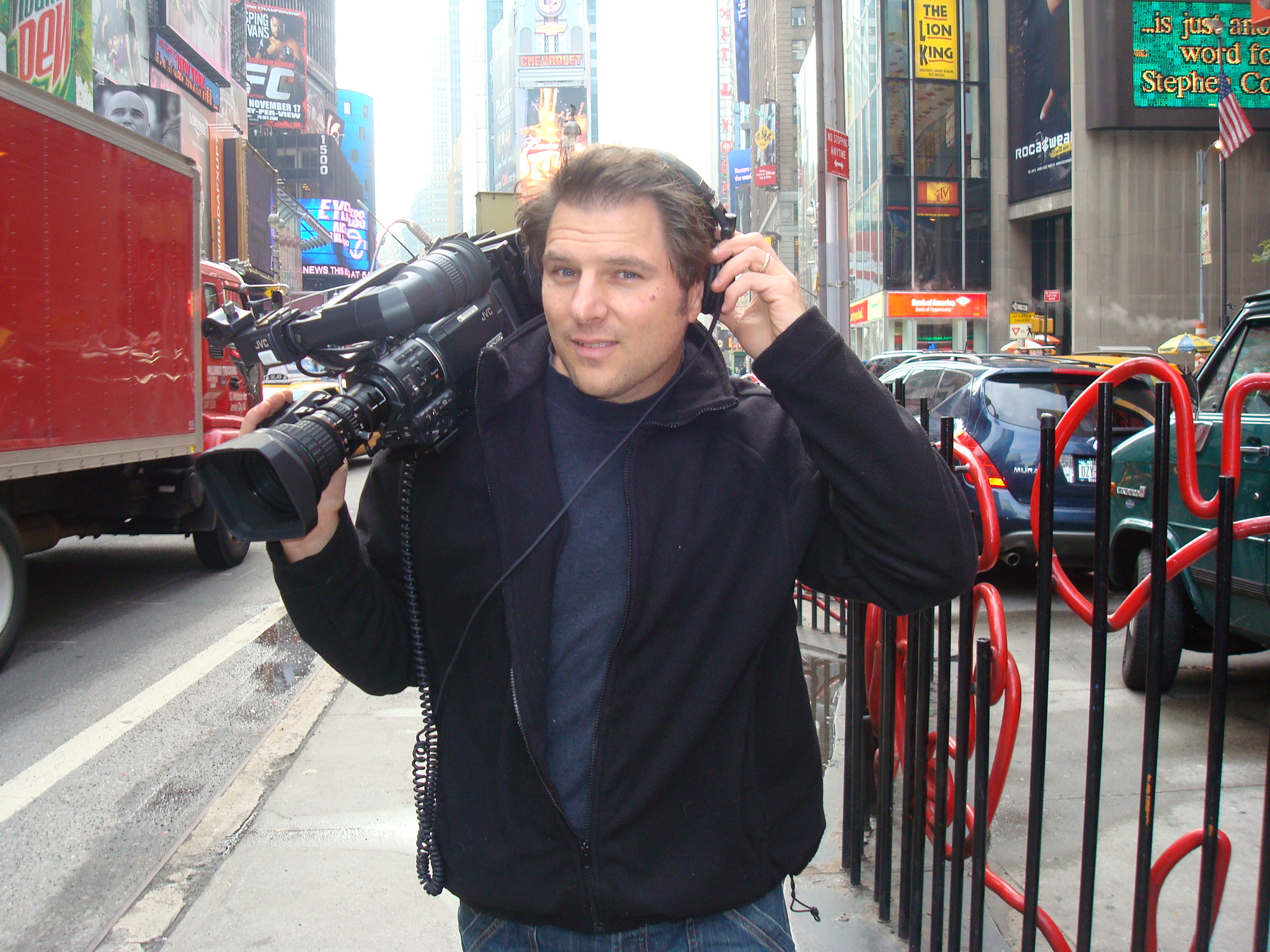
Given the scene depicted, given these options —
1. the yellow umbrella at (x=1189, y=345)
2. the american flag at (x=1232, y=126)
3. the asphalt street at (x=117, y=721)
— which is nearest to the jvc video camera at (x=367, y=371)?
the asphalt street at (x=117, y=721)

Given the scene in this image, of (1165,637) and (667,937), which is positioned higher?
(667,937)

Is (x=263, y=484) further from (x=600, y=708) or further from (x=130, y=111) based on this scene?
(x=130, y=111)

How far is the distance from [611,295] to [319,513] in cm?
58

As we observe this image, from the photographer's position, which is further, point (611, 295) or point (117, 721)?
point (117, 721)

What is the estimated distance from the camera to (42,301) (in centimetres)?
628

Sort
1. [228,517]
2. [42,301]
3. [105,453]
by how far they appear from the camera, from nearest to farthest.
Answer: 1. [228,517]
2. [42,301]
3. [105,453]

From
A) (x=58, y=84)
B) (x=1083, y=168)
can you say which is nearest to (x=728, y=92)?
(x=1083, y=168)

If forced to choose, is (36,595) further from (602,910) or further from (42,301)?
(602,910)

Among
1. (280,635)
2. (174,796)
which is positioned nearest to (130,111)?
(280,635)

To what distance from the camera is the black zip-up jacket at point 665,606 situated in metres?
1.54

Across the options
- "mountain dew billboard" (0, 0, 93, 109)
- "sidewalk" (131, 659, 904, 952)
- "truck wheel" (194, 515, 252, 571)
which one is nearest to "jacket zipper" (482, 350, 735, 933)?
"sidewalk" (131, 659, 904, 952)

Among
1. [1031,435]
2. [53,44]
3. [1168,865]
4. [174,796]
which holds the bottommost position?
[174,796]

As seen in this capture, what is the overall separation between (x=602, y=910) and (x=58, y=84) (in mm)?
27477

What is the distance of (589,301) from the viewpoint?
5.35 ft
